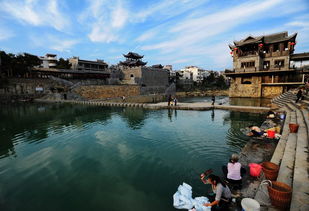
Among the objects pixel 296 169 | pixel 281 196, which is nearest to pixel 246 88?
pixel 296 169

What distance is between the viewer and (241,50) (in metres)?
32.9

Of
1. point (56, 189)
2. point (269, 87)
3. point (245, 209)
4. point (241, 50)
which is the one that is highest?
point (241, 50)

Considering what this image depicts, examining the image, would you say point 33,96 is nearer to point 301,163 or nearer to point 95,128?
point 95,128

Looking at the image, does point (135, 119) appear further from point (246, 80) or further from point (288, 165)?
point (246, 80)

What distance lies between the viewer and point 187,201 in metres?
4.52

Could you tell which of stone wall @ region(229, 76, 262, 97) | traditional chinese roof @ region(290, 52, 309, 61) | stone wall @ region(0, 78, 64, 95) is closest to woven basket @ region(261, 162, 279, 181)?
stone wall @ region(229, 76, 262, 97)

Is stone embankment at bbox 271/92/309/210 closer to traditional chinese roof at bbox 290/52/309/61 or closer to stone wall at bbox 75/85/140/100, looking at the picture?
traditional chinese roof at bbox 290/52/309/61

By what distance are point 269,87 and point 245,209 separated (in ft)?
112

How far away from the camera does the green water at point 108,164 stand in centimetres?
511

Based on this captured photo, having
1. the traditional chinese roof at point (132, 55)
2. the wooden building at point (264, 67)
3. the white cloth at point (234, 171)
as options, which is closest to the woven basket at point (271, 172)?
the white cloth at point (234, 171)

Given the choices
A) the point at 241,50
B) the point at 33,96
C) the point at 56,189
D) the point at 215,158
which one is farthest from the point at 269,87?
the point at 33,96

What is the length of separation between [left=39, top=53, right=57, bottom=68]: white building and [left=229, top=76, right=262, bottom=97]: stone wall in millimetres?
55890

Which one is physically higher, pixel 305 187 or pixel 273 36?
pixel 273 36

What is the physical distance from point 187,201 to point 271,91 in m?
34.0
